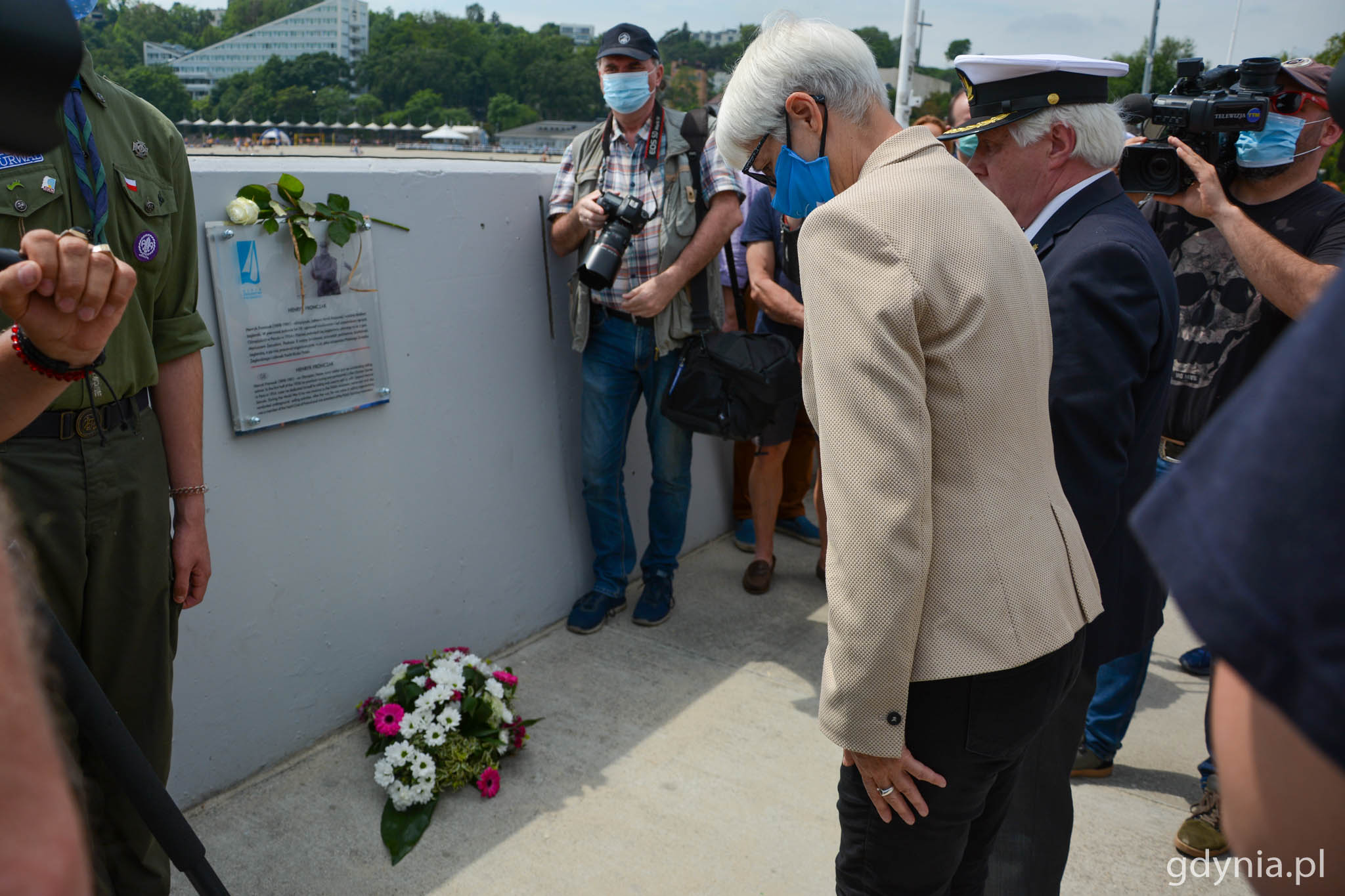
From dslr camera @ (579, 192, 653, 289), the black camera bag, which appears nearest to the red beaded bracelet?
dslr camera @ (579, 192, 653, 289)

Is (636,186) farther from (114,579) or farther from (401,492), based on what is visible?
(114,579)

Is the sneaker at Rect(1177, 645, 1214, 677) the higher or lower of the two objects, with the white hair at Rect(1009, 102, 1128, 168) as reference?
lower

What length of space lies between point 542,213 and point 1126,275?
90.3 inches

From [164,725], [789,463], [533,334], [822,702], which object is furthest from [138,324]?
[789,463]

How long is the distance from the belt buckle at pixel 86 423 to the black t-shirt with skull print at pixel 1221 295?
2.59 m

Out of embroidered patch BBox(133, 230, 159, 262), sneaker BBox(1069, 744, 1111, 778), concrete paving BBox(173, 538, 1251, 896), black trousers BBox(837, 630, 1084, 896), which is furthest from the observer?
sneaker BBox(1069, 744, 1111, 778)

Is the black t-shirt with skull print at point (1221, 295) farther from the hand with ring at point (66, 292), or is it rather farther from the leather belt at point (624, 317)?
the hand with ring at point (66, 292)

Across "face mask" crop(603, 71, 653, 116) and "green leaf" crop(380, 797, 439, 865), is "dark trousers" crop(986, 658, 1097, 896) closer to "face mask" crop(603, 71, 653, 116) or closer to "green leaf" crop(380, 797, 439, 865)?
"green leaf" crop(380, 797, 439, 865)

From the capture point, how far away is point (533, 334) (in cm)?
355

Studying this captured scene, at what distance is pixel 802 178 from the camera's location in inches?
68.6

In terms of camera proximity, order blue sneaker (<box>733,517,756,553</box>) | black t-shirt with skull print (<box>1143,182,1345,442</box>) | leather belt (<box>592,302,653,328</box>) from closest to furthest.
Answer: black t-shirt with skull print (<box>1143,182,1345,442</box>) → leather belt (<box>592,302,653,328</box>) → blue sneaker (<box>733,517,756,553</box>)

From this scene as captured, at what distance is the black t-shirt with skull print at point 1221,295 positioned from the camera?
2.57 m

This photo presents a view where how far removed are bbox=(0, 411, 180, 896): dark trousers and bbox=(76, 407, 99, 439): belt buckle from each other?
14mm

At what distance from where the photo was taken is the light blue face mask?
1.64 metres
